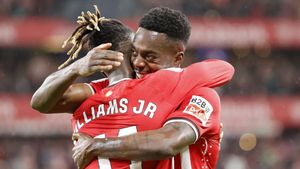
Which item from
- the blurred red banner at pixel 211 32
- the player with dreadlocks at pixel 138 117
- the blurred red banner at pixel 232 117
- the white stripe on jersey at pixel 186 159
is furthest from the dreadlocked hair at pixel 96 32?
the blurred red banner at pixel 211 32

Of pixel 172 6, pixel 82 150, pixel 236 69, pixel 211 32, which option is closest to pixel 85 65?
pixel 82 150

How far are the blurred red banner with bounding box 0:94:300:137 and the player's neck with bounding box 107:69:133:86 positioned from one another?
530 inches

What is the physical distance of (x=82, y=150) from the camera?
431 cm

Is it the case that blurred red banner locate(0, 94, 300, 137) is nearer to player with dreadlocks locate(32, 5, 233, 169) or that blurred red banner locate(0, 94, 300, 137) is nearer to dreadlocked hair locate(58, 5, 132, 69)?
dreadlocked hair locate(58, 5, 132, 69)

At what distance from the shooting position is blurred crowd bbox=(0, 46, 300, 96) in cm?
1786

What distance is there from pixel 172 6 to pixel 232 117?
2.78m

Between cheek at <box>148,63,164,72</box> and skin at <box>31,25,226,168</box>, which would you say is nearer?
skin at <box>31,25,226,168</box>

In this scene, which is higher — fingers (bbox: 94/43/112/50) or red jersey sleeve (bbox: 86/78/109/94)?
fingers (bbox: 94/43/112/50)

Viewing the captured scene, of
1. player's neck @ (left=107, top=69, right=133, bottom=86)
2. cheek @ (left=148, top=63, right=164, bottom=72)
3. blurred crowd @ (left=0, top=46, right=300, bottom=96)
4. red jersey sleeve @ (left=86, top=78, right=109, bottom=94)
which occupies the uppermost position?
cheek @ (left=148, top=63, right=164, bottom=72)

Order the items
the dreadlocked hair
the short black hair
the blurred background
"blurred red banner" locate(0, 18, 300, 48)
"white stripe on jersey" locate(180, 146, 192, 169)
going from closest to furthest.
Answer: "white stripe on jersey" locate(180, 146, 192, 169)
the short black hair
the dreadlocked hair
the blurred background
"blurred red banner" locate(0, 18, 300, 48)

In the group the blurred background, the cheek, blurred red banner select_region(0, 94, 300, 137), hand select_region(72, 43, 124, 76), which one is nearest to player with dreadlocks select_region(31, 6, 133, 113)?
hand select_region(72, 43, 124, 76)

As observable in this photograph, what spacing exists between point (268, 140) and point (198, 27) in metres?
2.98

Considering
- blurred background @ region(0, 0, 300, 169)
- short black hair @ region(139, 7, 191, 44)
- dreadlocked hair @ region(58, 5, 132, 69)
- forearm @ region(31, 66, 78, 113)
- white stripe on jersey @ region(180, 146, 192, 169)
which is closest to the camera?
forearm @ region(31, 66, 78, 113)

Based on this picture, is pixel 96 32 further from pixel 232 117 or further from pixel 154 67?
pixel 232 117
